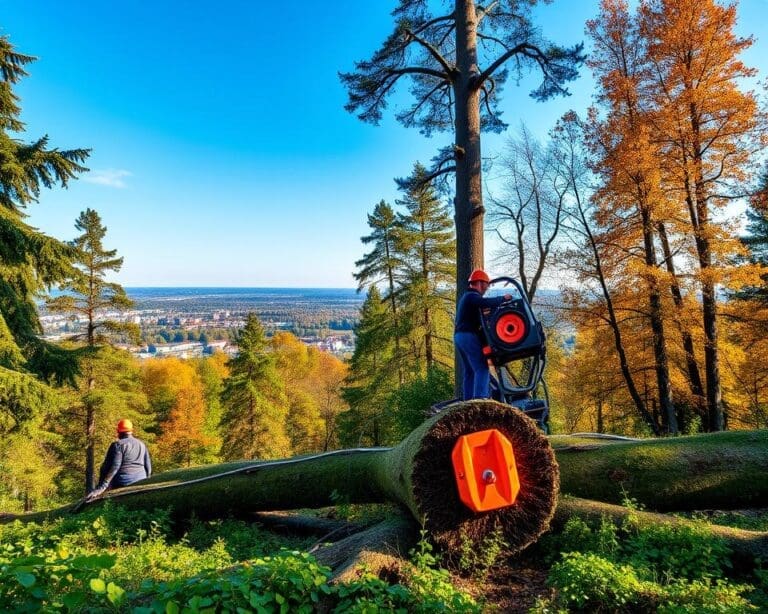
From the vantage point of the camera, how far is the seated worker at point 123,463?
609 centimetres

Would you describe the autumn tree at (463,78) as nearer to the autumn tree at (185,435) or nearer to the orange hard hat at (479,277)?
the orange hard hat at (479,277)

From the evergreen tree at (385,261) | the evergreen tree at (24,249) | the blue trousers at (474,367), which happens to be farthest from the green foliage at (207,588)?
the evergreen tree at (385,261)

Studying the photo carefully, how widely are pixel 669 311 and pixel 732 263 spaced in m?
2.04

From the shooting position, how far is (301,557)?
2746 millimetres

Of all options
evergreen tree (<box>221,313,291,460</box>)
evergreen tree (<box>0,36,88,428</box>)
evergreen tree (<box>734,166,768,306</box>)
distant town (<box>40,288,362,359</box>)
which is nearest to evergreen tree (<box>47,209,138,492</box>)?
evergreen tree (<box>221,313,291,460</box>)

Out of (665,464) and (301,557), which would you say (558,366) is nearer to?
(665,464)

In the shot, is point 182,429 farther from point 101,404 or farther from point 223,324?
point 223,324

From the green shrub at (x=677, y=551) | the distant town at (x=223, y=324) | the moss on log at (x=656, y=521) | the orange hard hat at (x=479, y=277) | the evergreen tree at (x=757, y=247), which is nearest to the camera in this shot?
the green shrub at (x=677, y=551)

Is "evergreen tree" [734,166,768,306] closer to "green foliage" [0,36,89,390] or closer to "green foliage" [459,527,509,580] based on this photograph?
"green foliage" [459,527,509,580]

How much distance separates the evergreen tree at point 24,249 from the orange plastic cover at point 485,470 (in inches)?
352

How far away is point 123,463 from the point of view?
627 cm

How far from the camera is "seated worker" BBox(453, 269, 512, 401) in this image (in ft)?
15.0

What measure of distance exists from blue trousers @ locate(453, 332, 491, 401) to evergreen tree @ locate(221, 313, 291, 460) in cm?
2228

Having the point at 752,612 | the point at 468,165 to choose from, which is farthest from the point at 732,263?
the point at 752,612
